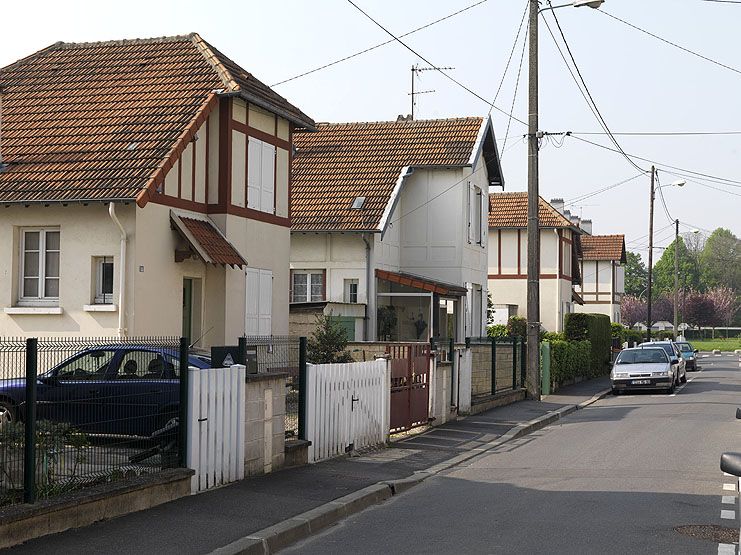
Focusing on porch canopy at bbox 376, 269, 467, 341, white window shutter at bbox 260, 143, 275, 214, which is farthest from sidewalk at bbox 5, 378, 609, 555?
porch canopy at bbox 376, 269, 467, 341

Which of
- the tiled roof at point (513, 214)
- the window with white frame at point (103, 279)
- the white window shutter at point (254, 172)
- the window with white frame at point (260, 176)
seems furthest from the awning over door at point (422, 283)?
the tiled roof at point (513, 214)

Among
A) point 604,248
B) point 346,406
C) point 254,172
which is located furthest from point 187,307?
point 604,248

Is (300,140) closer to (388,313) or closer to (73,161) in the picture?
(388,313)

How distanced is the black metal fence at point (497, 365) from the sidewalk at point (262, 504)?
523 centimetres

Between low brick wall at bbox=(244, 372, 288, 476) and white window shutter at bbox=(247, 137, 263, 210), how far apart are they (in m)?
10.2

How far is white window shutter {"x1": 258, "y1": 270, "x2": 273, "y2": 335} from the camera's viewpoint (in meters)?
23.6

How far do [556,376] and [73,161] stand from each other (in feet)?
59.0

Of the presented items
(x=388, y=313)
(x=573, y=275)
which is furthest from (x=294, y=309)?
(x=573, y=275)

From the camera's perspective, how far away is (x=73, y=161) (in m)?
20.3

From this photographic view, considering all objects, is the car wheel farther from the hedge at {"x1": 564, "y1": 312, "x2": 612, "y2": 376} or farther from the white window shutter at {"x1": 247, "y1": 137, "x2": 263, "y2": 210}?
the hedge at {"x1": 564, "y1": 312, "x2": 612, "y2": 376}

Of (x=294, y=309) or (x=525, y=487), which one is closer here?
(x=525, y=487)

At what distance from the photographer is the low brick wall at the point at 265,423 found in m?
12.4

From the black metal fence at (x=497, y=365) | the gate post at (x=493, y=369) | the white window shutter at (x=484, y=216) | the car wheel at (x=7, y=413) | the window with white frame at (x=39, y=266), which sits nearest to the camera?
the car wheel at (x=7, y=413)

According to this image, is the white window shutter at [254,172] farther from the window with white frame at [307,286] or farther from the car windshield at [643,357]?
the car windshield at [643,357]
